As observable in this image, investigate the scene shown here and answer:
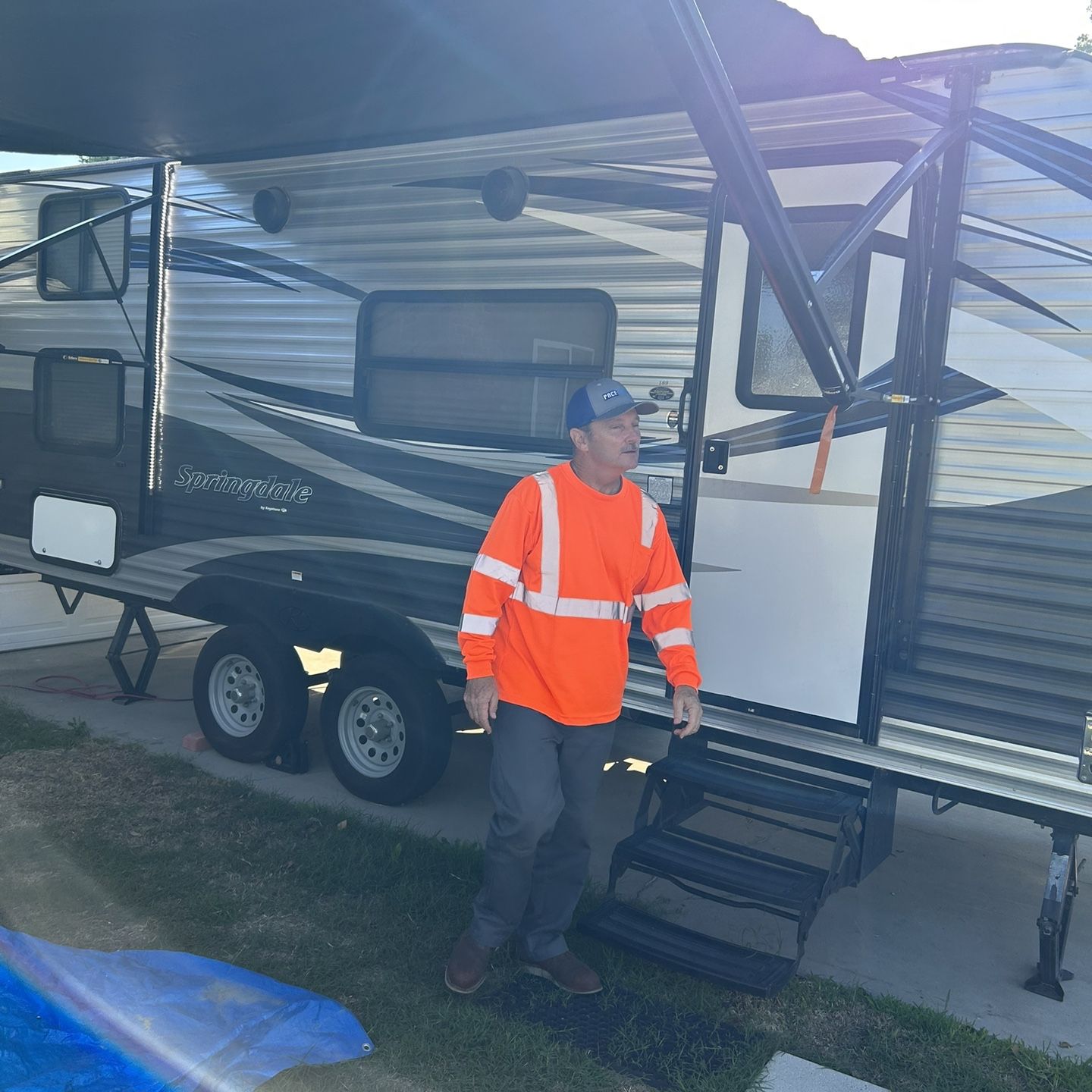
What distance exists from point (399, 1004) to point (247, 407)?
314 cm

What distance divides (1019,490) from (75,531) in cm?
501

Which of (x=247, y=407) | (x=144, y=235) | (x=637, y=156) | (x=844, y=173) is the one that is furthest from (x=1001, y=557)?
(x=144, y=235)

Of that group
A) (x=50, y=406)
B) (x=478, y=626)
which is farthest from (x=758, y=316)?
(x=50, y=406)

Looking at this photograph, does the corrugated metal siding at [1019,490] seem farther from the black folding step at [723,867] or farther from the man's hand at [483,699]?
the man's hand at [483,699]

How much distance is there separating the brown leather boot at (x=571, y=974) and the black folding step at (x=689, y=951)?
0.13m

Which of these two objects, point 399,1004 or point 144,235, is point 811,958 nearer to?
point 399,1004

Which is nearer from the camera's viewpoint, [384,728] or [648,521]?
[648,521]

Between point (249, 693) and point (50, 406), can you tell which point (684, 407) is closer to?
point (249, 693)

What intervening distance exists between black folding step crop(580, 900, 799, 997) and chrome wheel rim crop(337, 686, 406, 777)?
1.65m

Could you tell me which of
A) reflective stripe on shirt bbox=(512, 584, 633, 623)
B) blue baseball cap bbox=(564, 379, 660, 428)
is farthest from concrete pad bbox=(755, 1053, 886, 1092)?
blue baseball cap bbox=(564, 379, 660, 428)

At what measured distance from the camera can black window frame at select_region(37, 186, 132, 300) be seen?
6.14 metres

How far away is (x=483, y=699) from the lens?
11.3 ft

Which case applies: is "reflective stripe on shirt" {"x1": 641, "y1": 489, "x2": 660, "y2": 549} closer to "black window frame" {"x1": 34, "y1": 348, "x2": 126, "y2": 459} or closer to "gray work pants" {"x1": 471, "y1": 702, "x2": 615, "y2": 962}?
"gray work pants" {"x1": 471, "y1": 702, "x2": 615, "y2": 962}

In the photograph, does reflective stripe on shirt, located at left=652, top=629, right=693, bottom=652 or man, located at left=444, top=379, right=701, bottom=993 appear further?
reflective stripe on shirt, located at left=652, top=629, right=693, bottom=652
